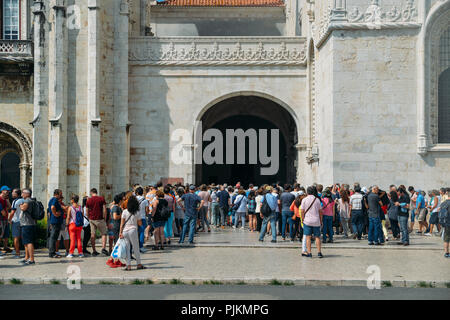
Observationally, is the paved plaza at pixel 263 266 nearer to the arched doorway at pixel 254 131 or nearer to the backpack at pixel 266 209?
the backpack at pixel 266 209

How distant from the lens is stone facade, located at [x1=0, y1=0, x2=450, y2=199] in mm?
23359

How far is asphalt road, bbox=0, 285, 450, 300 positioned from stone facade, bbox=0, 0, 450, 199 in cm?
1266

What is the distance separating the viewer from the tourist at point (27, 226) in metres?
14.3

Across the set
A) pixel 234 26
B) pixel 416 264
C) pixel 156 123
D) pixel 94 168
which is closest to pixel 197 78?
pixel 156 123

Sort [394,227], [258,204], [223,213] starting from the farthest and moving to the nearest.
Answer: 1. [223,213]
2. [258,204]
3. [394,227]

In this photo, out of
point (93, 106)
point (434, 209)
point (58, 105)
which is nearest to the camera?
point (434, 209)

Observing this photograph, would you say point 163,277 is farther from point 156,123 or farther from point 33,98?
point 33,98

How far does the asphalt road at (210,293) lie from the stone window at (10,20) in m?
22.1

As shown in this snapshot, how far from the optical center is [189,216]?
1766 cm

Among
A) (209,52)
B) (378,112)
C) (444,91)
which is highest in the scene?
(209,52)

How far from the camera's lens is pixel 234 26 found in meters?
38.3

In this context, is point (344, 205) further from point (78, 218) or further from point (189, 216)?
point (78, 218)

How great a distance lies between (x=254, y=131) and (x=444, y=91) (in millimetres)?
15409

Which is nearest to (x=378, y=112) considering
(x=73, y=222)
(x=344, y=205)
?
(x=344, y=205)
